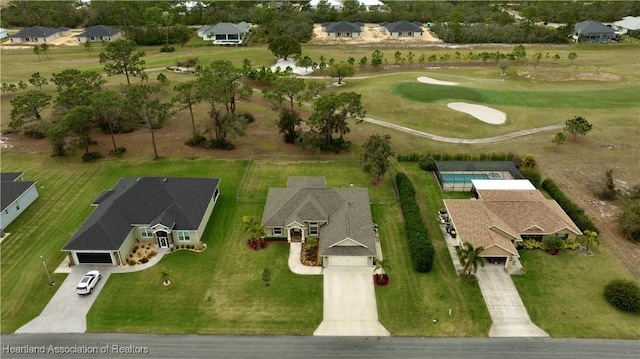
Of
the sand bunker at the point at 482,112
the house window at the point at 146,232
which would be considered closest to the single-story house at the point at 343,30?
the sand bunker at the point at 482,112

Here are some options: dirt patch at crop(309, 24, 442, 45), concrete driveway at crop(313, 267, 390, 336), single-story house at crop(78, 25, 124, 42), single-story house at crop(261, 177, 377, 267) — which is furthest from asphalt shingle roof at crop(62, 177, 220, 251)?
single-story house at crop(78, 25, 124, 42)

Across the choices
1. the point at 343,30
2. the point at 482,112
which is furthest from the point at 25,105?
the point at 343,30

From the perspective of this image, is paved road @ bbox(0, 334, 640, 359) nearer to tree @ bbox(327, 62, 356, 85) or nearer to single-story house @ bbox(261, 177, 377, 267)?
single-story house @ bbox(261, 177, 377, 267)

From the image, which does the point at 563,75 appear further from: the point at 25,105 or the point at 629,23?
the point at 25,105

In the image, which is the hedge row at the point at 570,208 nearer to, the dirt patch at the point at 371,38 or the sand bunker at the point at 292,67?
the sand bunker at the point at 292,67

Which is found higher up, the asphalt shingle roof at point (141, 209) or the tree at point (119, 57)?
the tree at point (119, 57)
